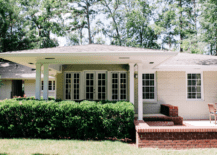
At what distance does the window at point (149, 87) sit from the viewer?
35.3 ft

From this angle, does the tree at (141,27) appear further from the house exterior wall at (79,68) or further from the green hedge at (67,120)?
the green hedge at (67,120)

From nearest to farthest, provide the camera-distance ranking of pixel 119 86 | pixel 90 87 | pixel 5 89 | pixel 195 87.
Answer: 1. pixel 195 87
2. pixel 119 86
3. pixel 90 87
4. pixel 5 89

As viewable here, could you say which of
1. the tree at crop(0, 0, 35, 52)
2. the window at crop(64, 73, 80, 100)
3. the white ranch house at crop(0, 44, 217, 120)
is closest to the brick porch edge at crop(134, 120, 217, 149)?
the white ranch house at crop(0, 44, 217, 120)

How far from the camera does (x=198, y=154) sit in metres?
5.39

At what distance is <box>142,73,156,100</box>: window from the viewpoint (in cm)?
1077

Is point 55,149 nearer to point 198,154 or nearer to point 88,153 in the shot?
point 88,153

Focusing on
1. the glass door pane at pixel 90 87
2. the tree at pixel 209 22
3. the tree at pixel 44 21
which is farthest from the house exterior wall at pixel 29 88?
the tree at pixel 209 22

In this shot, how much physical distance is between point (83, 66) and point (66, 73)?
3.47 feet

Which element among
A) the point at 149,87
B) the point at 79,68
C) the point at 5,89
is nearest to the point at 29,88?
the point at 5,89

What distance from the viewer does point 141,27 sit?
25.7m

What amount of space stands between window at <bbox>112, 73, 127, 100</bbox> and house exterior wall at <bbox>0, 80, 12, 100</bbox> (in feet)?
42.1

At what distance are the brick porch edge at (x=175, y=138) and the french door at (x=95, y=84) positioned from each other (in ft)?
17.4

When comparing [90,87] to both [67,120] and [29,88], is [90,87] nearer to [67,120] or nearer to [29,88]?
[67,120]

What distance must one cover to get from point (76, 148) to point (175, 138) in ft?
9.75
